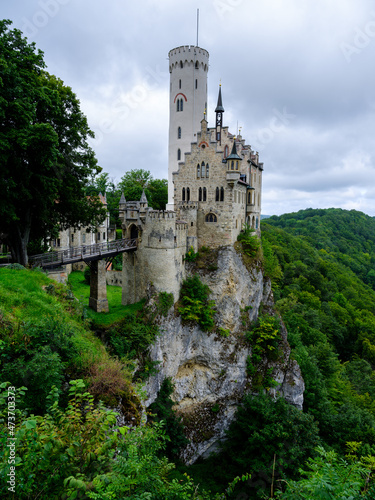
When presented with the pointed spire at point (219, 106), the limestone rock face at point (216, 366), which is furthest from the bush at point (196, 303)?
the pointed spire at point (219, 106)

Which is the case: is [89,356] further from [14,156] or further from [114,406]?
[14,156]

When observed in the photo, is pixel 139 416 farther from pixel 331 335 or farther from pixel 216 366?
pixel 331 335

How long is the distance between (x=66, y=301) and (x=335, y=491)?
16.4 m

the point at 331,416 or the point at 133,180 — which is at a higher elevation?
the point at 133,180

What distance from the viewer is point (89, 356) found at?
14312mm

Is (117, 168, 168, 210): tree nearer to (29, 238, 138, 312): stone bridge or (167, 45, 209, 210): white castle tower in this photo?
(167, 45, 209, 210): white castle tower

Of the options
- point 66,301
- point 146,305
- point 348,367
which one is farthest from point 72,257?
point 348,367

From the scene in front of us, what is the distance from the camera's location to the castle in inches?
1078

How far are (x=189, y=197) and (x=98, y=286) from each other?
12.7 metres

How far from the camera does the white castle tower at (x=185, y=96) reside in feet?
110

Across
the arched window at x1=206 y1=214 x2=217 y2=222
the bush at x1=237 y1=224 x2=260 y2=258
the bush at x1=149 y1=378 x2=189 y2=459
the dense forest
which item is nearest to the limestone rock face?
the bush at x1=149 y1=378 x2=189 y2=459

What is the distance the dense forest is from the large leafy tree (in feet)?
14.6

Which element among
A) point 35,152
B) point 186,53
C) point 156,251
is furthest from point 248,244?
point 35,152

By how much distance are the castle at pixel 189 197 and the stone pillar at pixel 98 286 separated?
11.0 feet
